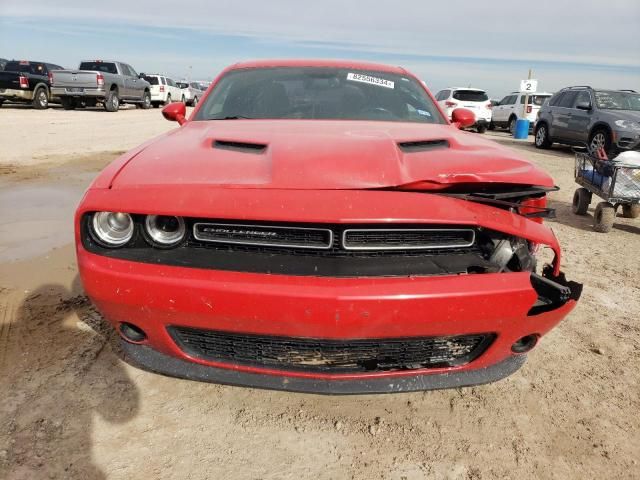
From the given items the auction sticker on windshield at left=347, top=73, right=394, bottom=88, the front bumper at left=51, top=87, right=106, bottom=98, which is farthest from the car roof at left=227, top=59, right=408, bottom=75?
the front bumper at left=51, top=87, right=106, bottom=98

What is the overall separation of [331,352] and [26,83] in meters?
18.8

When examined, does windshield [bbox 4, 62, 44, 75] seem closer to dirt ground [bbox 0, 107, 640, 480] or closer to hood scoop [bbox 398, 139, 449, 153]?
dirt ground [bbox 0, 107, 640, 480]

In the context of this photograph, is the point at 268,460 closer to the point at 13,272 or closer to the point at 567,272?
the point at 13,272

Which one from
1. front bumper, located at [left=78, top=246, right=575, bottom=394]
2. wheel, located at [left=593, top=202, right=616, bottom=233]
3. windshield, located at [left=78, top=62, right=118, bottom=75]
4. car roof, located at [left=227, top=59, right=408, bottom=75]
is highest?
windshield, located at [left=78, top=62, right=118, bottom=75]

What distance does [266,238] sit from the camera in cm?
181

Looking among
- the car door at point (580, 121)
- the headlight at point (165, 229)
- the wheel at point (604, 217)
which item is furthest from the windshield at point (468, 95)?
the headlight at point (165, 229)

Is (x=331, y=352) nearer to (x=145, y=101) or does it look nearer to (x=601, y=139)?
(x=601, y=139)

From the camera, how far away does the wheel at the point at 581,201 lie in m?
6.06

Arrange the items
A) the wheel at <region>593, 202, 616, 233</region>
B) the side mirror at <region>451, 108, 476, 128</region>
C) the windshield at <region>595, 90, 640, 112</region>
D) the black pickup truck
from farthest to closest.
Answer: the black pickup truck, the windshield at <region>595, 90, 640, 112</region>, the wheel at <region>593, 202, 616, 233</region>, the side mirror at <region>451, 108, 476, 128</region>

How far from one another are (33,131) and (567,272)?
38.2ft

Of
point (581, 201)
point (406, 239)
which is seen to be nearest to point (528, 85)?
point (581, 201)

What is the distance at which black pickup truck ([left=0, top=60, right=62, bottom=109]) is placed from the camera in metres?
16.5

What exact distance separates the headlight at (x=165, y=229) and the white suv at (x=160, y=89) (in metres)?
24.5

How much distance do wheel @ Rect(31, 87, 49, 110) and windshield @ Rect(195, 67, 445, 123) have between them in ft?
56.4
